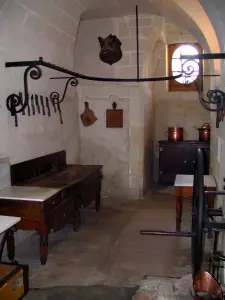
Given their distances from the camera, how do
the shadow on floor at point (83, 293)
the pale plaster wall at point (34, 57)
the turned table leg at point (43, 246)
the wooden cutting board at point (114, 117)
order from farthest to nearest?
the wooden cutting board at point (114, 117) < the pale plaster wall at point (34, 57) < the turned table leg at point (43, 246) < the shadow on floor at point (83, 293)

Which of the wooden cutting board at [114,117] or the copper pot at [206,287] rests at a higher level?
the wooden cutting board at [114,117]

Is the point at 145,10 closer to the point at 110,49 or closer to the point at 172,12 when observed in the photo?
the point at 172,12

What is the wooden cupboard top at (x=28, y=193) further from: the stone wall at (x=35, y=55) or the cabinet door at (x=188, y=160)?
the cabinet door at (x=188, y=160)

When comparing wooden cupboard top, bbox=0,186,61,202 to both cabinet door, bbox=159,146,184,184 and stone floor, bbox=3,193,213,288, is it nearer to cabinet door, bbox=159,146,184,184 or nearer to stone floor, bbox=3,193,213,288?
stone floor, bbox=3,193,213,288

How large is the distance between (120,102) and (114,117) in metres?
0.25

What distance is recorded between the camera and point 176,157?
20.1 ft

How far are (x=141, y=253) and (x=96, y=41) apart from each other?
3.26 metres

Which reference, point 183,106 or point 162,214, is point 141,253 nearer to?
point 162,214

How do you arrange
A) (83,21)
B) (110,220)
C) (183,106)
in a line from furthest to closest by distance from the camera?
(183,106)
(83,21)
(110,220)

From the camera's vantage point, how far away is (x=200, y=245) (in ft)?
5.19

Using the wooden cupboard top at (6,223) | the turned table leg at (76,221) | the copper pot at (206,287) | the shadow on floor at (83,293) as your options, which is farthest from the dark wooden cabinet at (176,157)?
the copper pot at (206,287)

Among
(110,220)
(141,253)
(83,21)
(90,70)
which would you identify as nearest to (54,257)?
(141,253)

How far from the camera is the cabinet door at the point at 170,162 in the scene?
6133mm

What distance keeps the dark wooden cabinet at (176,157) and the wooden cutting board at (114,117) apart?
112cm
